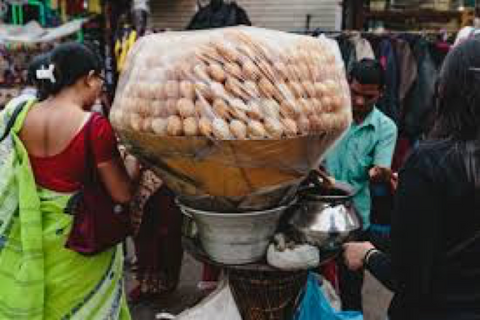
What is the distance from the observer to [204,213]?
1.87 m

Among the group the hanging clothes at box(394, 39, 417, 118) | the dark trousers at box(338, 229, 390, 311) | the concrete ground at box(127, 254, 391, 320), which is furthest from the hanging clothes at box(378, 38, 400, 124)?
the dark trousers at box(338, 229, 390, 311)

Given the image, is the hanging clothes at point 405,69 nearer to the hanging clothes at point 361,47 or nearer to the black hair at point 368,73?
the hanging clothes at point 361,47

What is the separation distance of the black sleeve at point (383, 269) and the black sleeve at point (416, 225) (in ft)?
0.18

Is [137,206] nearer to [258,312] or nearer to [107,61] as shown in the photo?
[258,312]

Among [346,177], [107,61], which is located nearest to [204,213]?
[346,177]

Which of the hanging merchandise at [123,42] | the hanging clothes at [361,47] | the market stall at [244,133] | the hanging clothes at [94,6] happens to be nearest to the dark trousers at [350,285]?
the market stall at [244,133]

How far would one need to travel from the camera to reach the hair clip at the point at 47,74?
223 centimetres

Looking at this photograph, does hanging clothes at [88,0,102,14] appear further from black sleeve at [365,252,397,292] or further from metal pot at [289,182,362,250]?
black sleeve at [365,252,397,292]

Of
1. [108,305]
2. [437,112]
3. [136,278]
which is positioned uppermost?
[437,112]

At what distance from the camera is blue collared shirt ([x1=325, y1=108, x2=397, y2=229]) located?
118 inches

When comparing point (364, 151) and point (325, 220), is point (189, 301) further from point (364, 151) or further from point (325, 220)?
point (325, 220)

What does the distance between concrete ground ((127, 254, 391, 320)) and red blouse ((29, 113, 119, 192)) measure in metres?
2.00

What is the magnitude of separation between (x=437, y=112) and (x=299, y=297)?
3.41ft

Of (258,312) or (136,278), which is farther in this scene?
(136,278)
